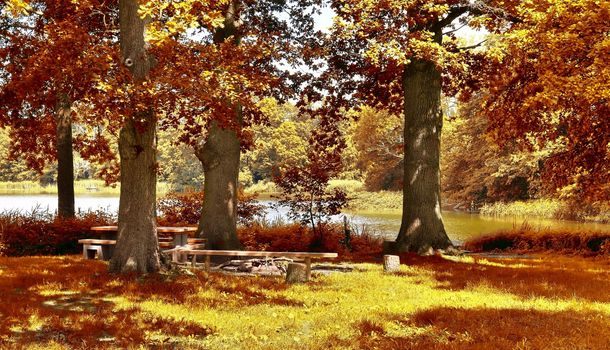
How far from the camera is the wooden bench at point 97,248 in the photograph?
611 inches

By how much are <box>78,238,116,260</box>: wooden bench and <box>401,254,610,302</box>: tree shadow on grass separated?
773 centimetres

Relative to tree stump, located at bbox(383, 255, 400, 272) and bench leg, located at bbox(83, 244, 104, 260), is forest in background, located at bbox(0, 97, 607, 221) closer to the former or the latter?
bench leg, located at bbox(83, 244, 104, 260)

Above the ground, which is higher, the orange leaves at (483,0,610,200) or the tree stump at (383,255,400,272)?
the orange leaves at (483,0,610,200)

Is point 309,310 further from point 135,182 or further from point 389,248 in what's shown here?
point 389,248

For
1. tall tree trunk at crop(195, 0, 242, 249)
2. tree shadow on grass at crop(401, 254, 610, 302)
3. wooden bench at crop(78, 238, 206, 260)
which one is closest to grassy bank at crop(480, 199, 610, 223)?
tree shadow on grass at crop(401, 254, 610, 302)

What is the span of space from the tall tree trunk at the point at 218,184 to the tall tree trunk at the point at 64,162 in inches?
229

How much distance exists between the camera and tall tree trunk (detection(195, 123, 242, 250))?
53.4ft

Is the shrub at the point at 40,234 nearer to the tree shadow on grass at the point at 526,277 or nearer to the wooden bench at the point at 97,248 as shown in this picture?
the wooden bench at the point at 97,248

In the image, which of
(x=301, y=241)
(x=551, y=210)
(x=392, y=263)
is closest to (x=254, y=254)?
(x=392, y=263)

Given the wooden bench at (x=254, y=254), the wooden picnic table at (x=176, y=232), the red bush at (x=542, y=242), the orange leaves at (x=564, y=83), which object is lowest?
the red bush at (x=542, y=242)

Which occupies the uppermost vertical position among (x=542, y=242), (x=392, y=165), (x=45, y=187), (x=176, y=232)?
(x=392, y=165)

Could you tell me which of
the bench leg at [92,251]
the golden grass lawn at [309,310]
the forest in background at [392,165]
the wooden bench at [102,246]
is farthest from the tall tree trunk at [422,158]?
the bench leg at [92,251]

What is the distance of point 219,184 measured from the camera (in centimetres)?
1631

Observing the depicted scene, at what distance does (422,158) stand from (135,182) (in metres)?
8.46
